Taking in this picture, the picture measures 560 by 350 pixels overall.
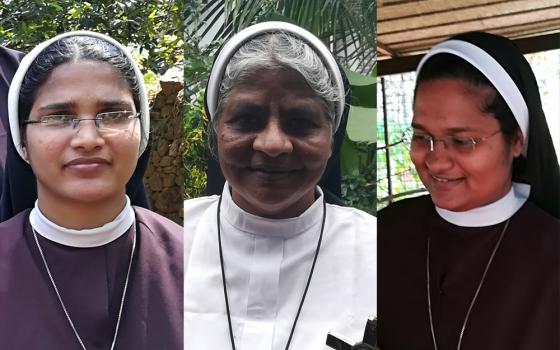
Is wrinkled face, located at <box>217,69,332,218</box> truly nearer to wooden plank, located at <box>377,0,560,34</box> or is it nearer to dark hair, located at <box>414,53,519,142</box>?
dark hair, located at <box>414,53,519,142</box>

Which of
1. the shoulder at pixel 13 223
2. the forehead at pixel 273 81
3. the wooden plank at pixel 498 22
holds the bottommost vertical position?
the shoulder at pixel 13 223

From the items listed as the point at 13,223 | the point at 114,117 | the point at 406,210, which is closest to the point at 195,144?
the point at 114,117

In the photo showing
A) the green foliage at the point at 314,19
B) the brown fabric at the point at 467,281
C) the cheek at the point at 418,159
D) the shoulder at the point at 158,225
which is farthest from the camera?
the cheek at the point at 418,159

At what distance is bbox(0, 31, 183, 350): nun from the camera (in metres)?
2.30

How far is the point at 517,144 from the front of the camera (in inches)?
105

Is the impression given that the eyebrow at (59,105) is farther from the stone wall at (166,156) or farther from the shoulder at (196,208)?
the shoulder at (196,208)

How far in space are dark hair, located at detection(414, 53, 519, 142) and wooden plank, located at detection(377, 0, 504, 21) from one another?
178 millimetres

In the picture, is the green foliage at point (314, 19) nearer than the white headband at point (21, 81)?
Yes

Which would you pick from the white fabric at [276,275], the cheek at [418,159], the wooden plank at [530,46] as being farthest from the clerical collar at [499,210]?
the white fabric at [276,275]

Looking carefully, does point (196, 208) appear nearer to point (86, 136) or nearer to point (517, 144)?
point (86, 136)

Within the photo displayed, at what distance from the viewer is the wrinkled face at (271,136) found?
225 centimetres

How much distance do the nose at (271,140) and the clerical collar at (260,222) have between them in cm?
16

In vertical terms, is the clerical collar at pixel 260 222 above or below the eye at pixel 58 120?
below

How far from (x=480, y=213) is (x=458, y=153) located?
0.27 meters
